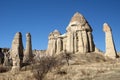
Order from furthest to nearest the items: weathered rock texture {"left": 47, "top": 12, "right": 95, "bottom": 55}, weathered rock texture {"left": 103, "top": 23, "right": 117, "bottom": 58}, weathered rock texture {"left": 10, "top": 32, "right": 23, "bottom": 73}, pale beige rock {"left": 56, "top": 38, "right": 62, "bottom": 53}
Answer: pale beige rock {"left": 56, "top": 38, "right": 62, "bottom": 53} → weathered rock texture {"left": 47, "top": 12, "right": 95, "bottom": 55} → weathered rock texture {"left": 103, "top": 23, "right": 117, "bottom": 58} → weathered rock texture {"left": 10, "top": 32, "right": 23, "bottom": 73}

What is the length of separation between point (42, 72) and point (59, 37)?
60.0 m

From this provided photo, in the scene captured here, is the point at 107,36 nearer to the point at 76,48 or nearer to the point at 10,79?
the point at 76,48

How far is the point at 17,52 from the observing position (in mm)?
42281

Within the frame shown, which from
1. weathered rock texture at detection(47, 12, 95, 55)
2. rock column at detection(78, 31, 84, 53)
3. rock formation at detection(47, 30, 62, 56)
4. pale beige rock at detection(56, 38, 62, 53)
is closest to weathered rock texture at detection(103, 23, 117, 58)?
weathered rock texture at detection(47, 12, 95, 55)

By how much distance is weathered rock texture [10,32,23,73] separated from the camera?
41312 mm

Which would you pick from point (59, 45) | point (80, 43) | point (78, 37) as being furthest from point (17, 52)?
point (59, 45)

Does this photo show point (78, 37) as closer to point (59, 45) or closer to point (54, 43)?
point (59, 45)

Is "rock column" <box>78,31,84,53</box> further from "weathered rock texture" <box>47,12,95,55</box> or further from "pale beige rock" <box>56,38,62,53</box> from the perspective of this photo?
"pale beige rock" <box>56,38,62,53</box>

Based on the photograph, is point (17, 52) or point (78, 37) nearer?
point (17, 52)

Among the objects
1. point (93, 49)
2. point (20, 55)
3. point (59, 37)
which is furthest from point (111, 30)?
point (20, 55)

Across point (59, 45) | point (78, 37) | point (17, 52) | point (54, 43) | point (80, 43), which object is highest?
point (78, 37)

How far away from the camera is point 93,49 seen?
7369 cm

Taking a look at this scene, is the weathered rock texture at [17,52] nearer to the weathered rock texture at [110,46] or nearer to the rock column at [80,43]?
the weathered rock texture at [110,46]

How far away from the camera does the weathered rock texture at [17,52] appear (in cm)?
4131
